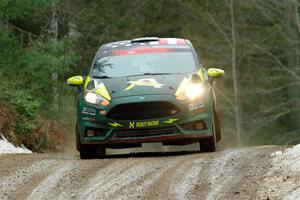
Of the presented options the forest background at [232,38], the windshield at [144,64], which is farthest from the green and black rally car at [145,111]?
the forest background at [232,38]

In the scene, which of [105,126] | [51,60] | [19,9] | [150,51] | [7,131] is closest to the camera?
[105,126]

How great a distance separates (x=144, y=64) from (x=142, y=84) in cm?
113

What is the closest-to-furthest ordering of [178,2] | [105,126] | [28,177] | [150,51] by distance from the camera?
[28,177] → [105,126] → [150,51] → [178,2]

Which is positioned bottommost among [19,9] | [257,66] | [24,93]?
[257,66]

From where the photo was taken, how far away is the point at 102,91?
12.4 m

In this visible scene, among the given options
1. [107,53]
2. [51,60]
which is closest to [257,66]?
[51,60]

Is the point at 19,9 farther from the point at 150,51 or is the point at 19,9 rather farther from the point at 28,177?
the point at 28,177

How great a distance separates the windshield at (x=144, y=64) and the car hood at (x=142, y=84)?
399 millimetres

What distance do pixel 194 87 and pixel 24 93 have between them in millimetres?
6070

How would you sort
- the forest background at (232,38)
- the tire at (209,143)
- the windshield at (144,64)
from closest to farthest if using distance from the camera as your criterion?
the tire at (209,143) < the windshield at (144,64) < the forest background at (232,38)

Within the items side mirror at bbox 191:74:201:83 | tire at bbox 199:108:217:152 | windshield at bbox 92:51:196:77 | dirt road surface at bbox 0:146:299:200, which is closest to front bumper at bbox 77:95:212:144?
tire at bbox 199:108:217:152

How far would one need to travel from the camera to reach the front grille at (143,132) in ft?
39.7

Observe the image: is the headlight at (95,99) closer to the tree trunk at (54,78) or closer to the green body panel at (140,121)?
the green body panel at (140,121)

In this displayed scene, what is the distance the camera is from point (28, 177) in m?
10.1
